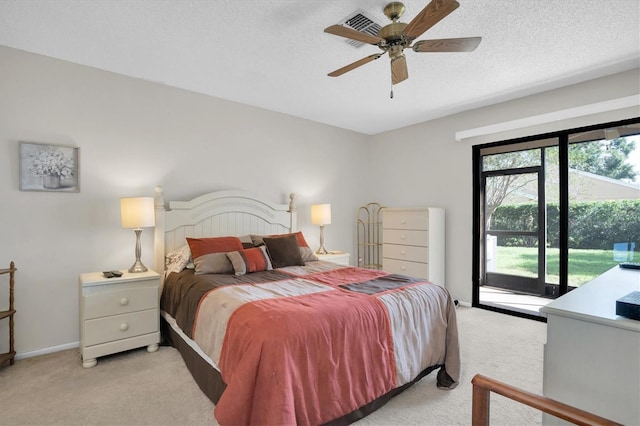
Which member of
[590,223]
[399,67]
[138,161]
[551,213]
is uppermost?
[399,67]

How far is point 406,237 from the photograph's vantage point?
424 centimetres

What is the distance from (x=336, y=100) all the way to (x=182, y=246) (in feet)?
7.84

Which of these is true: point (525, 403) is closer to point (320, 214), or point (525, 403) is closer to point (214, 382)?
point (214, 382)

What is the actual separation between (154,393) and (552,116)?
174 inches

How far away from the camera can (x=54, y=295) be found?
108 inches

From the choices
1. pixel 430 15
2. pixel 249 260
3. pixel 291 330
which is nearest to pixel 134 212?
pixel 249 260

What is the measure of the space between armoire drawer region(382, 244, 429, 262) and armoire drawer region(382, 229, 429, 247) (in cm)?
5

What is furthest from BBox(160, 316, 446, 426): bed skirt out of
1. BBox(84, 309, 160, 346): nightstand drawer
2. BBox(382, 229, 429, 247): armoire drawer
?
BBox(382, 229, 429, 247): armoire drawer

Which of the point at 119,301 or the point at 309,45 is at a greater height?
the point at 309,45

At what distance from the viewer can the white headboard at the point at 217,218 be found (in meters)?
3.17

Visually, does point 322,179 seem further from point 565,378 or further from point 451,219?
point 565,378

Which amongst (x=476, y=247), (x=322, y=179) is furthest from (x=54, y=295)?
(x=476, y=247)

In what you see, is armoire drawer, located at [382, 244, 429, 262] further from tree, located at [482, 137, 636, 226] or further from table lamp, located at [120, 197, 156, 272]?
table lamp, located at [120, 197, 156, 272]

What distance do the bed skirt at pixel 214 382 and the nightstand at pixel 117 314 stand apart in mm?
361
